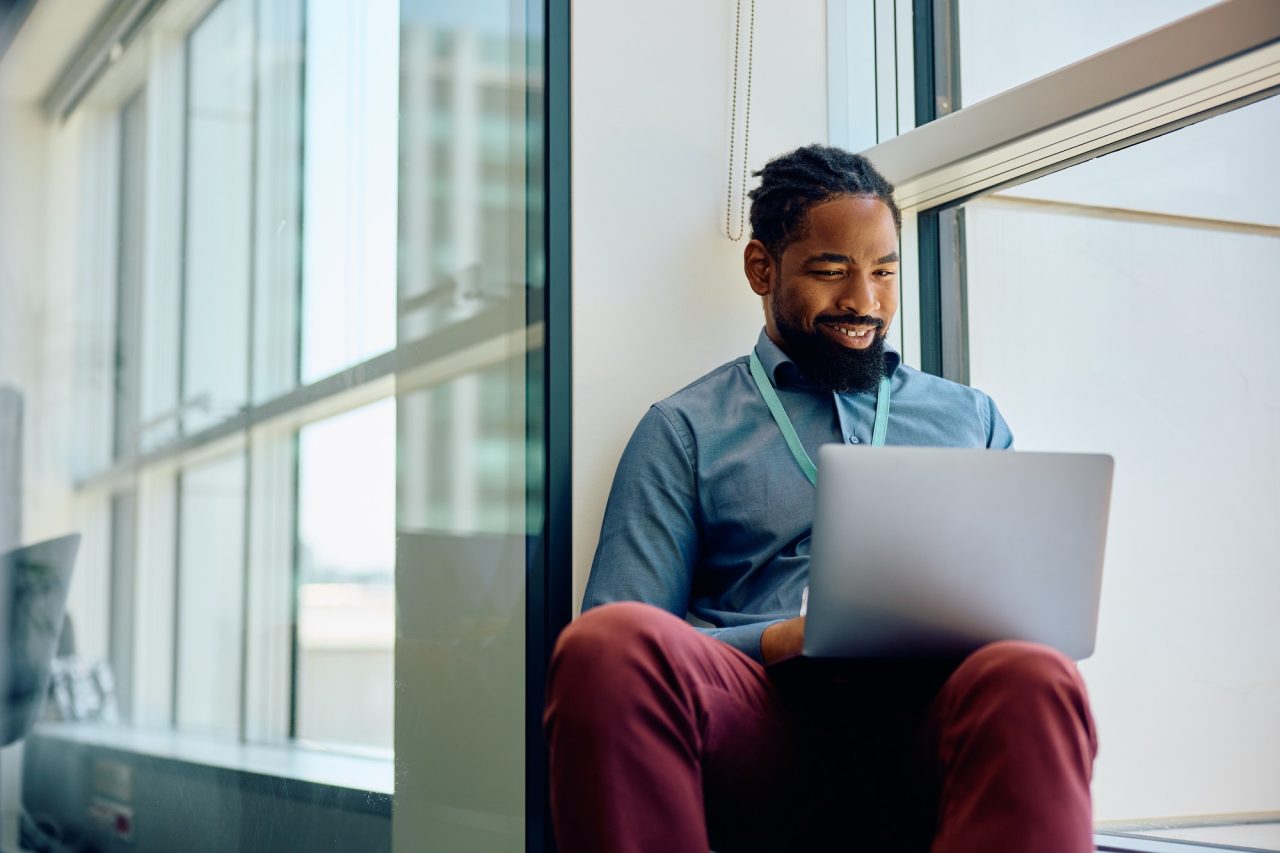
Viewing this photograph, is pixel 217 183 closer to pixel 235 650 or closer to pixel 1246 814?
pixel 235 650

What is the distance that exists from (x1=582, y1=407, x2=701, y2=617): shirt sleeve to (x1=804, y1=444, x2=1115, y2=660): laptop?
434 millimetres

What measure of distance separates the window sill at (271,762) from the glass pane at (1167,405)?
1.01m

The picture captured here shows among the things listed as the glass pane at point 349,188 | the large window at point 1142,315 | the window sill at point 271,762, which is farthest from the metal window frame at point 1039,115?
the window sill at point 271,762

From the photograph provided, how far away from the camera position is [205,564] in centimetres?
177

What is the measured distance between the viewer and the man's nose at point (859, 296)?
175cm

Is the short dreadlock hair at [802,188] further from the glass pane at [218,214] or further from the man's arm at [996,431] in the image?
the glass pane at [218,214]

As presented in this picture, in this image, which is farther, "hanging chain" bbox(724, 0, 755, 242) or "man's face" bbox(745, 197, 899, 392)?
"hanging chain" bbox(724, 0, 755, 242)

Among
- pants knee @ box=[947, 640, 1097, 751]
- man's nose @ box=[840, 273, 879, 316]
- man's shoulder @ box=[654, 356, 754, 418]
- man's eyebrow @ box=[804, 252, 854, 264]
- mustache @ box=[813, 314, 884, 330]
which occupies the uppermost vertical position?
man's eyebrow @ box=[804, 252, 854, 264]

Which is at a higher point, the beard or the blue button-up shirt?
the beard

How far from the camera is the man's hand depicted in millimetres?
1359

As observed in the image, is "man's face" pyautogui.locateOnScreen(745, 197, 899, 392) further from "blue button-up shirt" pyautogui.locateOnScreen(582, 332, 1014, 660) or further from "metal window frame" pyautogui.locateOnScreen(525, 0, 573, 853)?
"metal window frame" pyautogui.locateOnScreen(525, 0, 573, 853)

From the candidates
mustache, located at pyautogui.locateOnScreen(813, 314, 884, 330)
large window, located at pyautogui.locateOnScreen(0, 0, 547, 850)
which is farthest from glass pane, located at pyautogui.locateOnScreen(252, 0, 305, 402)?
mustache, located at pyautogui.locateOnScreen(813, 314, 884, 330)

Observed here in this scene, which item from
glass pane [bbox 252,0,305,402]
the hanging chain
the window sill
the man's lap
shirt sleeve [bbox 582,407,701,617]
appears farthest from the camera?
the hanging chain

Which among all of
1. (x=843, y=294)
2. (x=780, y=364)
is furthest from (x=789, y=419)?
(x=843, y=294)
